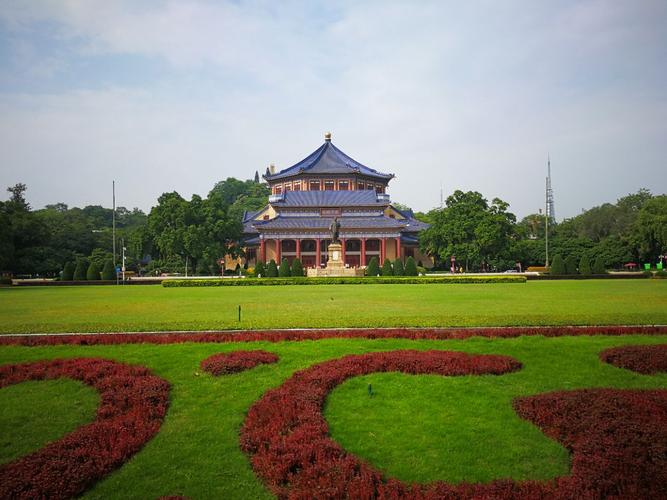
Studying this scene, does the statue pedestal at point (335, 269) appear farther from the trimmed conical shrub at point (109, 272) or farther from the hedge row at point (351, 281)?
the trimmed conical shrub at point (109, 272)

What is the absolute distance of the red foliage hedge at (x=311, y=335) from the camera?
37.9 feet

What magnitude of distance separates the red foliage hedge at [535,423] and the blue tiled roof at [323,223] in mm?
52678

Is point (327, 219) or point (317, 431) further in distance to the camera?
point (327, 219)

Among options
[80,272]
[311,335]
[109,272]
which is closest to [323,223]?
[109,272]

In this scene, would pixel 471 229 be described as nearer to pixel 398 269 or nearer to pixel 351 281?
pixel 398 269

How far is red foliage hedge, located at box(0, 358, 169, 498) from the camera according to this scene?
520 cm

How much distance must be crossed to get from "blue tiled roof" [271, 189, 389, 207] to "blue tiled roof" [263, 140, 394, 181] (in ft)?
11.9

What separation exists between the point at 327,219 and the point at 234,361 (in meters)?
53.7

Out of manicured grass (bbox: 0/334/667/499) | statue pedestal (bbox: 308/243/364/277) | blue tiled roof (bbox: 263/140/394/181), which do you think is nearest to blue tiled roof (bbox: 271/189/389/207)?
blue tiled roof (bbox: 263/140/394/181)

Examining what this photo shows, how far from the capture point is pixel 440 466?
18.9 ft

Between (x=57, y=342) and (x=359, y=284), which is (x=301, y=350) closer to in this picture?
(x=57, y=342)

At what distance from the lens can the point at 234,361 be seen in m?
9.16

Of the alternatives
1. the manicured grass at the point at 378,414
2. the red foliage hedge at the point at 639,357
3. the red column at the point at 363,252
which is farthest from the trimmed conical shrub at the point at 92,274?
the red foliage hedge at the point at 639,357

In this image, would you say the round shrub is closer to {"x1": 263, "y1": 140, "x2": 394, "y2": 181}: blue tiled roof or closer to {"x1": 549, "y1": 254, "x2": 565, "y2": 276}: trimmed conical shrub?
{"x1": 549, "y1": 254, "x2": 565, "y2": 276}: trimmed conical shrub
